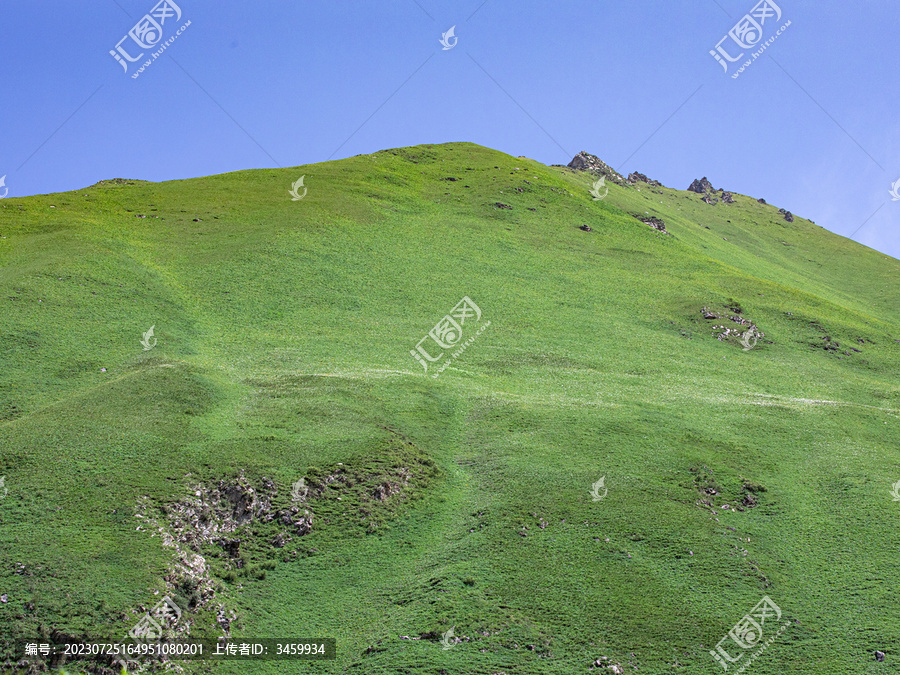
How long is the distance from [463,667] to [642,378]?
33282 mm

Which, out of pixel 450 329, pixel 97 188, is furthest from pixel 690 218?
pixel 97 188

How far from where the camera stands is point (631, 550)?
27.1 m

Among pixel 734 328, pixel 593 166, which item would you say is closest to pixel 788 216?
pixel 593 166

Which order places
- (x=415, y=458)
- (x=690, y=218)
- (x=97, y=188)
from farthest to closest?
(x=690, y=218) → (x=97, y=188) → (x=415, y=458)

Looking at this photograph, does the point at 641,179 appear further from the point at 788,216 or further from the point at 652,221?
the point at 652,221

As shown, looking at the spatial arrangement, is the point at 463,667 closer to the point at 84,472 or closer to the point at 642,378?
the point at 84,472

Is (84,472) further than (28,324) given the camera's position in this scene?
No
